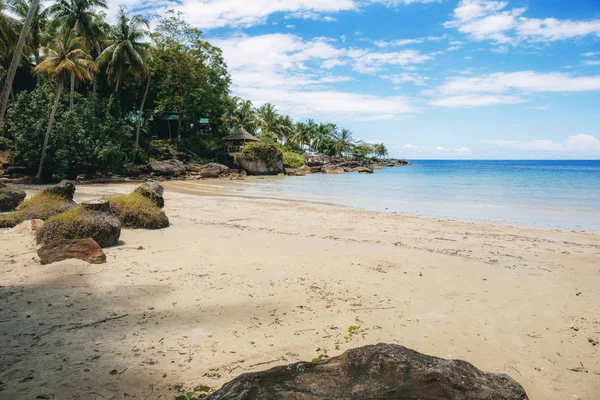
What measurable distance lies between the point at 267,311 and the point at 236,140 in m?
45.6

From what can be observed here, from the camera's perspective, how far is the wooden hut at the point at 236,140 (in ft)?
155

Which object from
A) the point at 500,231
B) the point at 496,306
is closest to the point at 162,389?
the point at 496,306

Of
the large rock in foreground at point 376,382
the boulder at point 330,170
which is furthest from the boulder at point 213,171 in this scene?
the large rock in foreground at point 376,382

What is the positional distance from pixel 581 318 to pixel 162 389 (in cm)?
499

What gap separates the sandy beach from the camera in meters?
3.26

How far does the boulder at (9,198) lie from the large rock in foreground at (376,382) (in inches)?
474

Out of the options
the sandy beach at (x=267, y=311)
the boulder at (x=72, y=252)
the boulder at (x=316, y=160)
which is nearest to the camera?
the sandy beach at (x=267, y=311)

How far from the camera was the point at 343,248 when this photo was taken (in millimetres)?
8250

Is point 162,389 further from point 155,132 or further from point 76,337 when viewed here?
point 155,132

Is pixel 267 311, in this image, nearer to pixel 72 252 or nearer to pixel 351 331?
pixel 351 331

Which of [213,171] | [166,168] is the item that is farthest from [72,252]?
[213,171]

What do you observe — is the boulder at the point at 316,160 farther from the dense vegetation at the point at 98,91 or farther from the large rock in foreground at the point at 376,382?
the large rock in foreground at the point at 376,382

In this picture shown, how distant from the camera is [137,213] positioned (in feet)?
31.1

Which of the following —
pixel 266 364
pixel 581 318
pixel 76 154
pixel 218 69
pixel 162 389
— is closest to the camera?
pixel 162 389
